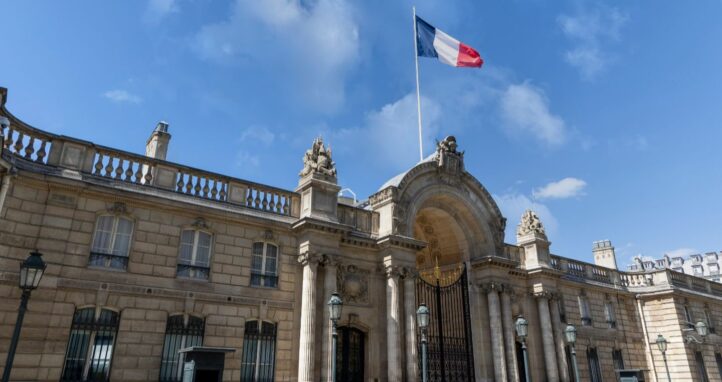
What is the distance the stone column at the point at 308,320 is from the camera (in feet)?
56.5

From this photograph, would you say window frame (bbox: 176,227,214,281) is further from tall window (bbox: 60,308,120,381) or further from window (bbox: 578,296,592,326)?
window (bbox: 578,296,592,326)

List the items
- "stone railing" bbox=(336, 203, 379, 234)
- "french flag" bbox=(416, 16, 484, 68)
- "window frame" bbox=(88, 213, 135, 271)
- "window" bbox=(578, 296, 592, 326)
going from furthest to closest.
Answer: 1. "window" bbox=(578, 296, 592, 326)
2. "french flag" bbox=(416, 16, 484, 68)
3. "stone railing" bbox=(336, 203, 379, 234)
4. "window frame" bbox=(88, 213, 135, 271)

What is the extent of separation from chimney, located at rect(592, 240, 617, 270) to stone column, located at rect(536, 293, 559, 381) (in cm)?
1486

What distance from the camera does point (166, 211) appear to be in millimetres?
16688

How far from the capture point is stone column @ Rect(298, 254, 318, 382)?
17234 mm

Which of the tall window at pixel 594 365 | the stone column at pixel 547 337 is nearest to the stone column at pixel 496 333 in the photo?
the stone column at pixel 547 337

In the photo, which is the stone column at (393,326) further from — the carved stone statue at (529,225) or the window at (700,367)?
the window at (700,367)

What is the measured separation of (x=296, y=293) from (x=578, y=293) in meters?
19.8

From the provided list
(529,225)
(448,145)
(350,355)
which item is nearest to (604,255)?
(529,225)

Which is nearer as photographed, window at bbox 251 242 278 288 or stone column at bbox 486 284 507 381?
window at bbox 251 242 278 288

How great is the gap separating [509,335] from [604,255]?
19.5 meters

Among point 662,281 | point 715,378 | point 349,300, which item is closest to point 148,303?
point 349,300

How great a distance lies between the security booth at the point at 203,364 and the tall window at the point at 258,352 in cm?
267

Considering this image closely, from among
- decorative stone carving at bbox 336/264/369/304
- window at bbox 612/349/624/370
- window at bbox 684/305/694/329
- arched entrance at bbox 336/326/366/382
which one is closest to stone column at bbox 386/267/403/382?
decorative stone carving at bbox 336/264/369/304
